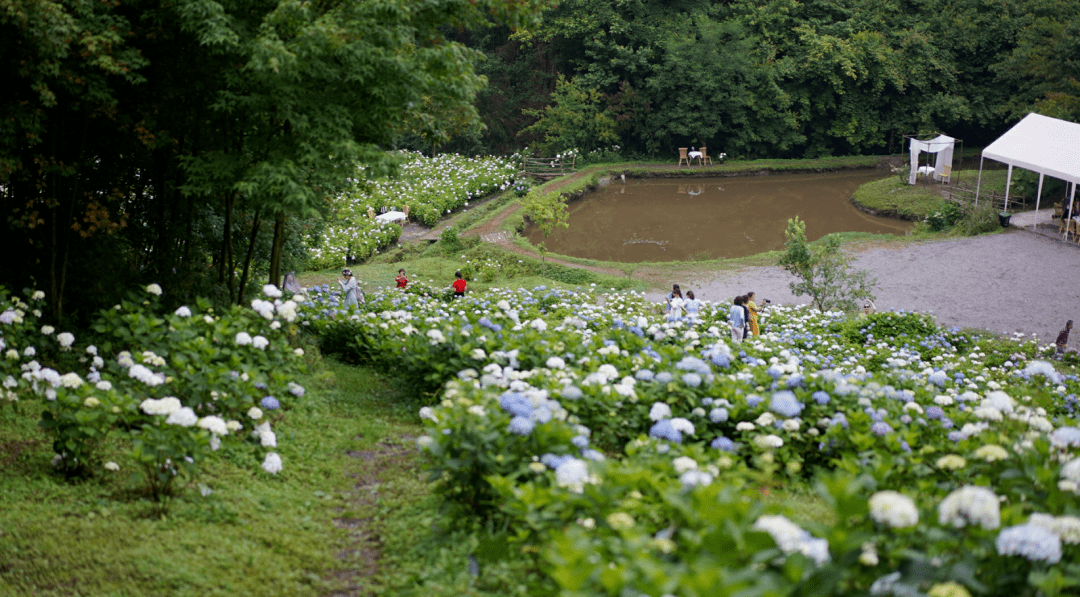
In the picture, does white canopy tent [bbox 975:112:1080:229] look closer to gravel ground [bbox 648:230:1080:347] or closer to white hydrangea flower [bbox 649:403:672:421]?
gravel ground [bbox 648:230:1080:347]

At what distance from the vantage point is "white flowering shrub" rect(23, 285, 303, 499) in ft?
14.5

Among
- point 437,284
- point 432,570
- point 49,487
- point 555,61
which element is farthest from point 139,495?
point 555,61

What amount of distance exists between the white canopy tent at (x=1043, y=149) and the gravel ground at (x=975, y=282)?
170cm

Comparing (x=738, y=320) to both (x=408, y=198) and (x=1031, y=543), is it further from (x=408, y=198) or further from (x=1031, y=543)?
(x=408, y=198)

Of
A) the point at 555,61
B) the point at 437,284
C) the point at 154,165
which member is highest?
the point at 555,61

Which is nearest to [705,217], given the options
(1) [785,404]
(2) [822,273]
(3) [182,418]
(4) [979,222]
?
(4) [979,222]

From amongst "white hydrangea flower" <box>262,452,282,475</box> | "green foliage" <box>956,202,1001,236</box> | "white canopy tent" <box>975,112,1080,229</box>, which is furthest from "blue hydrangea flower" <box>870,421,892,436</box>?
"green foliage" <box>956,202,1001,236</box>

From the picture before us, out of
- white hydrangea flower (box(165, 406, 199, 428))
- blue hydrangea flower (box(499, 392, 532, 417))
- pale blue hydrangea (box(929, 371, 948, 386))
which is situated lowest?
pale blue hydrangea (box(929, 371, 948, 386))

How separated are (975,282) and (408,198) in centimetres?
1800

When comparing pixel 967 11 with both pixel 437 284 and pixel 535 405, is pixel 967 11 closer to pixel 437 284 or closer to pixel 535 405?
pixel 437 284

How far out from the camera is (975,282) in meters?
16.8

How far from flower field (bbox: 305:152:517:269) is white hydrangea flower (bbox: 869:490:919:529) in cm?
1262

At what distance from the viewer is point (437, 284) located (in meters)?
17.6

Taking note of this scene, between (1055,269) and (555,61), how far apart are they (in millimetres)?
26814
